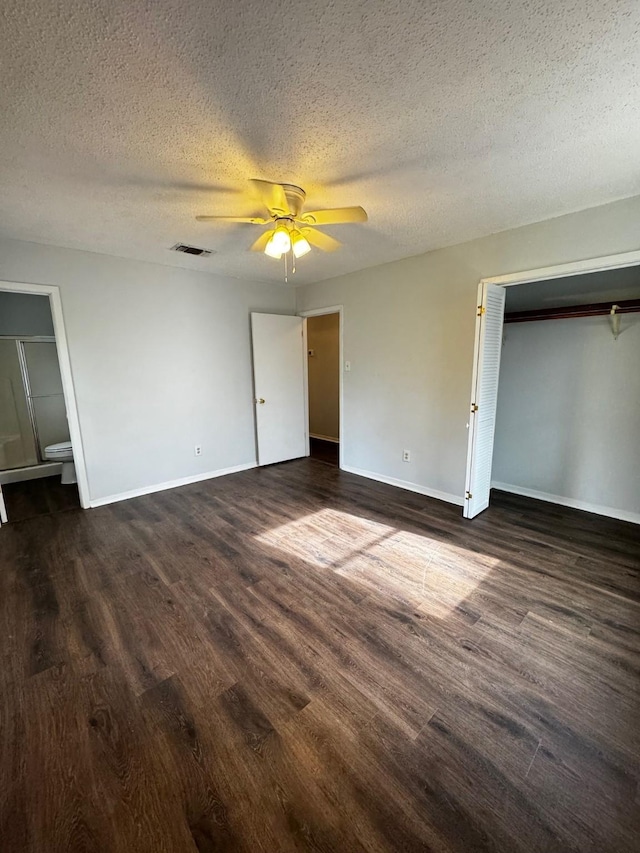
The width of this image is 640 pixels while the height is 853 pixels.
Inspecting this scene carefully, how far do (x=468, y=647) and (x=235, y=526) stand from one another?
200cm

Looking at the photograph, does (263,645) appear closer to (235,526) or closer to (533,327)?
(235,526)

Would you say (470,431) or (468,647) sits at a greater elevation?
(470,431)

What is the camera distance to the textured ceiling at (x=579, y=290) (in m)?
2.89

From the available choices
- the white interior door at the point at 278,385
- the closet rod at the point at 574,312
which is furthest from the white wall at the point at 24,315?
the closet rod at the point at 574,312

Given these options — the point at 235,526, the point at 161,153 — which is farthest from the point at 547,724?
the point at 161,153

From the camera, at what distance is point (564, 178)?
201 centimetres

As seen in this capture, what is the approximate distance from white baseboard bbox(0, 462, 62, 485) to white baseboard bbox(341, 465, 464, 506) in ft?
12.7

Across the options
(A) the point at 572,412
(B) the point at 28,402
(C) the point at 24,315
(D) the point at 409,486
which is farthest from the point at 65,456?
(A) the point at 572,412

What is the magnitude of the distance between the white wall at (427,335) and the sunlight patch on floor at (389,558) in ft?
3.19

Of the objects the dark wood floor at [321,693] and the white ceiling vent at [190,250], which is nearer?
the dark wood floor at [321,693]

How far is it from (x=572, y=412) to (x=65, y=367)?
15.9 feet

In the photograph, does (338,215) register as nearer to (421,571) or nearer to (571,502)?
(421,571)

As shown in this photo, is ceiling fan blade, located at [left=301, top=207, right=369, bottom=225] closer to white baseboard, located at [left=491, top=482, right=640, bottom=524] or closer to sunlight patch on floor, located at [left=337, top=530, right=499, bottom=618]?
sunlight patch on floor, located at [left=337, top=530, right=499, bottom=618]

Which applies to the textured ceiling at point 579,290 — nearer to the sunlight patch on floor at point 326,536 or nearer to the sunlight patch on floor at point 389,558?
the sunlight patch on floor at point 389,558
